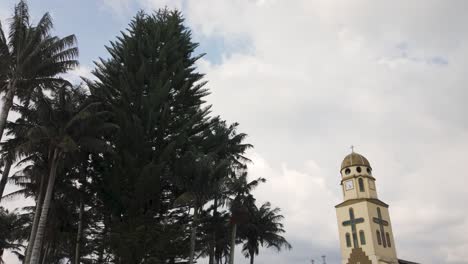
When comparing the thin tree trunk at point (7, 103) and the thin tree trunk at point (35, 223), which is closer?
the thin tree trunk at point (7, 103)

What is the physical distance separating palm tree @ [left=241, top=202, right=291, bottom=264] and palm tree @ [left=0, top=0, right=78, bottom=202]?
19.0 meters

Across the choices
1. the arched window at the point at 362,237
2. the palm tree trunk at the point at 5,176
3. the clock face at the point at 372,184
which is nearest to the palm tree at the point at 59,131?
the palm tree trunk at the point at 5,176

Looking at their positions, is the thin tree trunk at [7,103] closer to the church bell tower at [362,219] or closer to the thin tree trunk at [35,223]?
the thin tree trunk at [35,223]

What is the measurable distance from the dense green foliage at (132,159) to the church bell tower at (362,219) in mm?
9441

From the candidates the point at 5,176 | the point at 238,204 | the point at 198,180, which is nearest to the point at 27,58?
the point at 5,176

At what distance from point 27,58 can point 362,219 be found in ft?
108

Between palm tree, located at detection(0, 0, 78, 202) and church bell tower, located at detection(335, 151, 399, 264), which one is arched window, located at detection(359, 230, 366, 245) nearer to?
church bell tower, located at detection(335, 151, 399, 264)

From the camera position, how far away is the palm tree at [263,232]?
34.5m

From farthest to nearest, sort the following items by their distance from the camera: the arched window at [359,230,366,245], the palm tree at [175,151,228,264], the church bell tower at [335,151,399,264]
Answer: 1. the arched window at [359,230,366,245]
2. the church bell tower at [335,151,399,264]
3. the palm tree at [175,151,228,264]

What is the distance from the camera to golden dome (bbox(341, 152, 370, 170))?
144ft

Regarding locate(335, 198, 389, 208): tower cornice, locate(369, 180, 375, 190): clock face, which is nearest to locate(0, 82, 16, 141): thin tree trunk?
locate(335, 198, 389, 208): tower cornice

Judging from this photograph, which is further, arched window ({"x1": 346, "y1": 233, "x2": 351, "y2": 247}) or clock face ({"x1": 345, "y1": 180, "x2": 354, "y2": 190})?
clock face ({"x1": 345, "y1": 180, "x2": 354, "y2": 190})

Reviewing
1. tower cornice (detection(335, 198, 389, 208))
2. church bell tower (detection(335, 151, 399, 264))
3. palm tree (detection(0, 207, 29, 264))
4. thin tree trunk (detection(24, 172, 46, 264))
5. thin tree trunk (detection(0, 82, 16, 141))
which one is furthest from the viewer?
tower cornice (detection(335, 198, 389, 208))

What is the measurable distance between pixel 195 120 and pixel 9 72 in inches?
499
